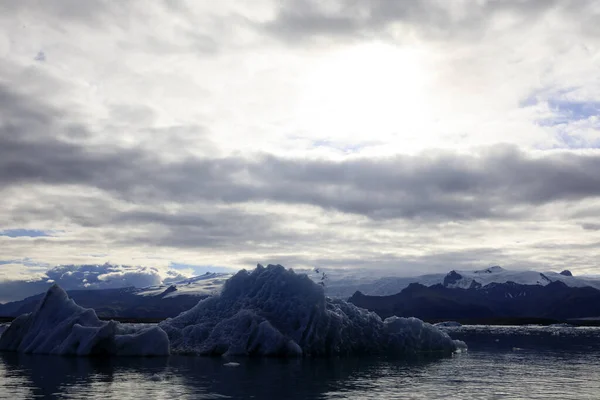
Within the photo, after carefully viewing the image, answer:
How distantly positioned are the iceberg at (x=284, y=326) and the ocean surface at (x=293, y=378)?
3335mm

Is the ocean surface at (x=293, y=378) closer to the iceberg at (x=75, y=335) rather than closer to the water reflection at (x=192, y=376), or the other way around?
the water reflection at (x=192, y=376)

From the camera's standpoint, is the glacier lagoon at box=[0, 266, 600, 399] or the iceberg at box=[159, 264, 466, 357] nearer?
the glacier lagoon at box=[0, 266, 600, 399]

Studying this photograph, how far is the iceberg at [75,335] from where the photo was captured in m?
48.1

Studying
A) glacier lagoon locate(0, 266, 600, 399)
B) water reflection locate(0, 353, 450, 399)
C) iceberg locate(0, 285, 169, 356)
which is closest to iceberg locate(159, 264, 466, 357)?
glacier lagoon locate(0, 266, 600, 399)

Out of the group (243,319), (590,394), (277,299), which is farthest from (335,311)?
(590,394)

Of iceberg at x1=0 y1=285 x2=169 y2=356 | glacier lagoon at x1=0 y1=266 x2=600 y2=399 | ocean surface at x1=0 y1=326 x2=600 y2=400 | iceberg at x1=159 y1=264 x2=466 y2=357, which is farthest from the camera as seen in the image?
iceberg at x1=159 y1=264 x2=466 y2=357

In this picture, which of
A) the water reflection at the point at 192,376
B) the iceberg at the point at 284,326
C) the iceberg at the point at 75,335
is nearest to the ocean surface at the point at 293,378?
the water reflection at the point at 192,376

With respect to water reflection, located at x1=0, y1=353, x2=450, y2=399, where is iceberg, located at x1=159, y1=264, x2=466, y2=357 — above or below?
above

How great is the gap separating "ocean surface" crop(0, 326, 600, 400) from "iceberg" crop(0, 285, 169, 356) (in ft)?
5.72

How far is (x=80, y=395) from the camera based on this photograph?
27578 mm

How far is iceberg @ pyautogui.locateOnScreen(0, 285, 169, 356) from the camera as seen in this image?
4809 centimetres

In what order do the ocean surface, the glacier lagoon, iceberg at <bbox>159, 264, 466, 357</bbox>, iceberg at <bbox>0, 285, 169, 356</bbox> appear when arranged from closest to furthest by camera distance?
the ocean surface, the glacier lagoon, iceberg at <bbox>0, 285, 169, 356</bbox>, iceberg at <bbox>159, 264, 466, 357</bbox>

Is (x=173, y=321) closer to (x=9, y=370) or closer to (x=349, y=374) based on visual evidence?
(x=9, y=370)

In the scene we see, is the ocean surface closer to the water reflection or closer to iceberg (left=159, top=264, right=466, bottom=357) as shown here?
the water reflection
